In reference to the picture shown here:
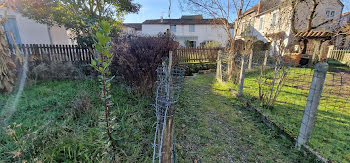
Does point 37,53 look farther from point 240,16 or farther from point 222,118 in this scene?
point 240,16

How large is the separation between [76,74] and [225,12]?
6.10 m

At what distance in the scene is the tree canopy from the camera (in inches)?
264

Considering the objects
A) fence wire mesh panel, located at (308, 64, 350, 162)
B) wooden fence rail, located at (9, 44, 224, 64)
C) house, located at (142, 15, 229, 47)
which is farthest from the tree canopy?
house, located at (142, 15, 229, 47)

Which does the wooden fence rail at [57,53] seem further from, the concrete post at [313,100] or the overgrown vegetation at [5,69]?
the concrete post at [313,100]

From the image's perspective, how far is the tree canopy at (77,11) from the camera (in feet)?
22.0

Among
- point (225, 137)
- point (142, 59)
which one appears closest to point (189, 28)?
point (142, 59)

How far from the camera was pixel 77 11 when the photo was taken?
6793 millimetres

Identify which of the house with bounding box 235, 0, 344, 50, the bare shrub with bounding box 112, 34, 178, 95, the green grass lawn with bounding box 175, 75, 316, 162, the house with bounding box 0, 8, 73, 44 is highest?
the house with bounding box 235, 0, 344, 50

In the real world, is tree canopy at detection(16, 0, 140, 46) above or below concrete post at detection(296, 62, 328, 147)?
above

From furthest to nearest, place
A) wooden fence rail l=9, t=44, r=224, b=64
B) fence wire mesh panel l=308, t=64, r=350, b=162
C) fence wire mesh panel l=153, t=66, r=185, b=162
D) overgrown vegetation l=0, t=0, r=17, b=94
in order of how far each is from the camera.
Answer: wooden fence rail l=9, t=44, r=224, b=64 → overgrown vegetation l=0, t=0, r=17, b=94 → fence wire mesh panel l=308, t=64, r=350, b=162 → fence wire mesh panel l=153, t=66, r=185, b=162

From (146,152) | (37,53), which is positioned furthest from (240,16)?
(37,53)

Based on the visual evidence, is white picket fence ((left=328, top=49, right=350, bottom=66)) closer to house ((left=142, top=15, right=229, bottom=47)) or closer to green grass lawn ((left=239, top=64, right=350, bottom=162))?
green grass lawn ((left=239, top=64, right=350, bottom=162))

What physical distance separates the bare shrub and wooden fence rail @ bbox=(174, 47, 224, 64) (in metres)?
4.87

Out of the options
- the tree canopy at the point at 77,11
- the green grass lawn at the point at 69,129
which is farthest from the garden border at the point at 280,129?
the tree canopy at the point at 77,11
